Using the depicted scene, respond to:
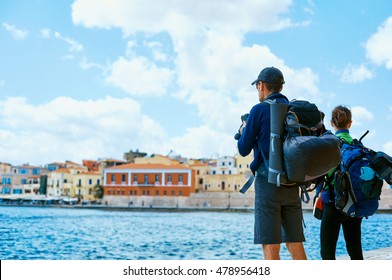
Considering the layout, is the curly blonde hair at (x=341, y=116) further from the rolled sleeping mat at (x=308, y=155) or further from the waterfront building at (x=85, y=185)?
the waterfront building at (x=85, y=185)

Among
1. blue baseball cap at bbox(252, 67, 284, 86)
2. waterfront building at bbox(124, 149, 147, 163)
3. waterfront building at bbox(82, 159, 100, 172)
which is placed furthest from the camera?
waterfront building at bbox(124, 149, 147, 163)

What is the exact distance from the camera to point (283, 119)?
137cm

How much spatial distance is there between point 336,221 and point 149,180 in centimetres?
3153

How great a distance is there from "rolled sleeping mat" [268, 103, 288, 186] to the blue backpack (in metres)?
0.36

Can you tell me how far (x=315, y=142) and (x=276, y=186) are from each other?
0.15 m

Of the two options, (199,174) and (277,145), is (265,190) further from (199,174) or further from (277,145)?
(199,174)

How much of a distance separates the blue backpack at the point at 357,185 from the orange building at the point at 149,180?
30372 millimetres

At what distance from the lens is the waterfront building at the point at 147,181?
32.3 meters

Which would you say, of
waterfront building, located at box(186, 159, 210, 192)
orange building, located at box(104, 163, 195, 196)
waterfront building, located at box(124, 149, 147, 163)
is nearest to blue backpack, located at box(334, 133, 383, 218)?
orange building, located at box(104, 163, 195, 196)

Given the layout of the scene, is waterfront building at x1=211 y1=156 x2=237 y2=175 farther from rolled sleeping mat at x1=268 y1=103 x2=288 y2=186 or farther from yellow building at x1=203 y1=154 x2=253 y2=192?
rolled sleeping mat at x1=268 y1=103 x2=288 y2=186

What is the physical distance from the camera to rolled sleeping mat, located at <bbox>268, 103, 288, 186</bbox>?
1340 mm

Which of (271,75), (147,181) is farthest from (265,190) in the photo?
(147,181)
